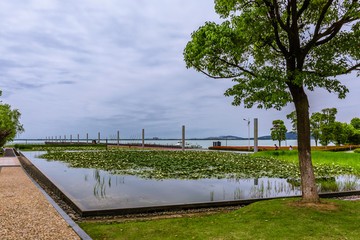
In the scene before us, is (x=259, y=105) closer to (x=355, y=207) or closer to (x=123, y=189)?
(x=355, y=207)

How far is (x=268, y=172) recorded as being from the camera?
13.5 meters

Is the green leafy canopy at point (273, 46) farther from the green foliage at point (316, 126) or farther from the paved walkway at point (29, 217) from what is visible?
the green foliage at point (316, 126)

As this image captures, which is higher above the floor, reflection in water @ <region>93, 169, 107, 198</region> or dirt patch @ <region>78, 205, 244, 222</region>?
reflection in water @ <region>93, 169, 107, 198</region>

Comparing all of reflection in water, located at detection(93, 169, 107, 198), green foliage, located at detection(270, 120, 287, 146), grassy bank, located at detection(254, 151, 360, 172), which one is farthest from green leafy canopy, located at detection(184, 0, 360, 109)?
green foliage, located at detection(270, 120, 287, 146)

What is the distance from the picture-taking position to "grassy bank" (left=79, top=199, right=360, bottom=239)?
5094 mm

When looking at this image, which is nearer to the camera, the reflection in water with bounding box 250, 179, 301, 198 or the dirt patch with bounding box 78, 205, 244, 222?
the dirt patch with bounding box 78, 205, 244, 222

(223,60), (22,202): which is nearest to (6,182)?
(22,202)

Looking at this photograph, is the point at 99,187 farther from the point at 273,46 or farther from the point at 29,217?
the point at 273,46

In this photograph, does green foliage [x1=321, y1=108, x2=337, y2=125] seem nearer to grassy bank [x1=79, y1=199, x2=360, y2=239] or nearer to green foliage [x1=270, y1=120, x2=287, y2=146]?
green foliage [x1=270, y1=120, x2=287, y2=146]

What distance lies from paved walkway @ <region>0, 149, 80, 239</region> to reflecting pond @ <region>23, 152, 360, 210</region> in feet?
2.96

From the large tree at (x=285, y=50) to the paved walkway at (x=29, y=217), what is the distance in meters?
5.01

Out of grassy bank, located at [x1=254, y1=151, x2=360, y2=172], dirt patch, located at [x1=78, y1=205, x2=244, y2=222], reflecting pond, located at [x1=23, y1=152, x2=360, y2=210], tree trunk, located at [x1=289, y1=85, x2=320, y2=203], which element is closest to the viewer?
dirt patch, located at [x1=78, y1=205, x2=244, y2=222]

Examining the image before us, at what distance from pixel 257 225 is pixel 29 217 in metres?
4.99

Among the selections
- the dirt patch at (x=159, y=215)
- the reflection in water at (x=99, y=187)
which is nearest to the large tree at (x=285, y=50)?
the dirt patch at (x=159, y=215)
